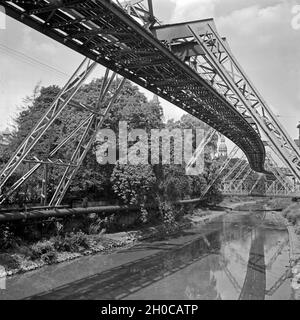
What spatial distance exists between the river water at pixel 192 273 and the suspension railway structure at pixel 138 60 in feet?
15.4

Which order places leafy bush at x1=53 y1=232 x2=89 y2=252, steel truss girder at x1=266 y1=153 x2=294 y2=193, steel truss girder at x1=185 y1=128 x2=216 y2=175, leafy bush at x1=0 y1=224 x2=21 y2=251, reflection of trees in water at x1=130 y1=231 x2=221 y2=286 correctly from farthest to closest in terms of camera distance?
steel truss girder at x1=266 y1=153 x2=294 y2=193 → steel truss girder at x1=185 y1=128 x2=216 y2=175 → leafy bush at x1=53 y1=232 x2=89 y2=252 → reflection of trees in water at x1=130 y1=231 x2=221 y2=286 → leafy bush at x1=0 y1=224 x2=21 y2=251

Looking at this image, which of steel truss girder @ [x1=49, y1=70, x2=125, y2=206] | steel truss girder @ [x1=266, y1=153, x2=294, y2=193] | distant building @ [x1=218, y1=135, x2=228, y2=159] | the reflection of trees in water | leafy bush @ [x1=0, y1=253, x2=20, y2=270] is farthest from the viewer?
distant building @ [x1=218, y1=135, x2=228, y2=159]

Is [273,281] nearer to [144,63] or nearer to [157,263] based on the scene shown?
[157,263]

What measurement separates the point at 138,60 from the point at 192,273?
962 centimetres

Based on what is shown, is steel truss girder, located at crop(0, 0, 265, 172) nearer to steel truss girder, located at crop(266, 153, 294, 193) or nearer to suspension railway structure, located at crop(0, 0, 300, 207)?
suspension railway structure, located at crop(0, 0, 300, 207)

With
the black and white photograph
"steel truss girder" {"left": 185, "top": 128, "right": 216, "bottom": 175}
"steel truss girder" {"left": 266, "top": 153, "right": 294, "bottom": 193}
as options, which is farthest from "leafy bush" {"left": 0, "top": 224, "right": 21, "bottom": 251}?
"steel truss girder" {"left": 266, "top": 153, "right": 294, "bottom": 193}

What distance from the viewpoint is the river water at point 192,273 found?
14.8 meters

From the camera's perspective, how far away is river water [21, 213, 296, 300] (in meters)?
14.8

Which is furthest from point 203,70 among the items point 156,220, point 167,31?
point 156,220

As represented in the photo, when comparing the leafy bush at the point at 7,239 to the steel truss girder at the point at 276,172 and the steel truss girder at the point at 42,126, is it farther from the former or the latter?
the steel truss girder at the point at 276,172

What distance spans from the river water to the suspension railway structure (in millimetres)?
4684

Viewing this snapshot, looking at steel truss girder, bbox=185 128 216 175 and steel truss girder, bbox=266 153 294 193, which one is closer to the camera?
steel truss girder, bbox=185 128 216 175

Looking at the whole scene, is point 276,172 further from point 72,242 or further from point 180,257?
point 72,242

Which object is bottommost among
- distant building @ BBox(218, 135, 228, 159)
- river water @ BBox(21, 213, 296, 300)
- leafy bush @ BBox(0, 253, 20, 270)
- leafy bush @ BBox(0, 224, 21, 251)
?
river water @ BBox(21, 213, 296, 300)
